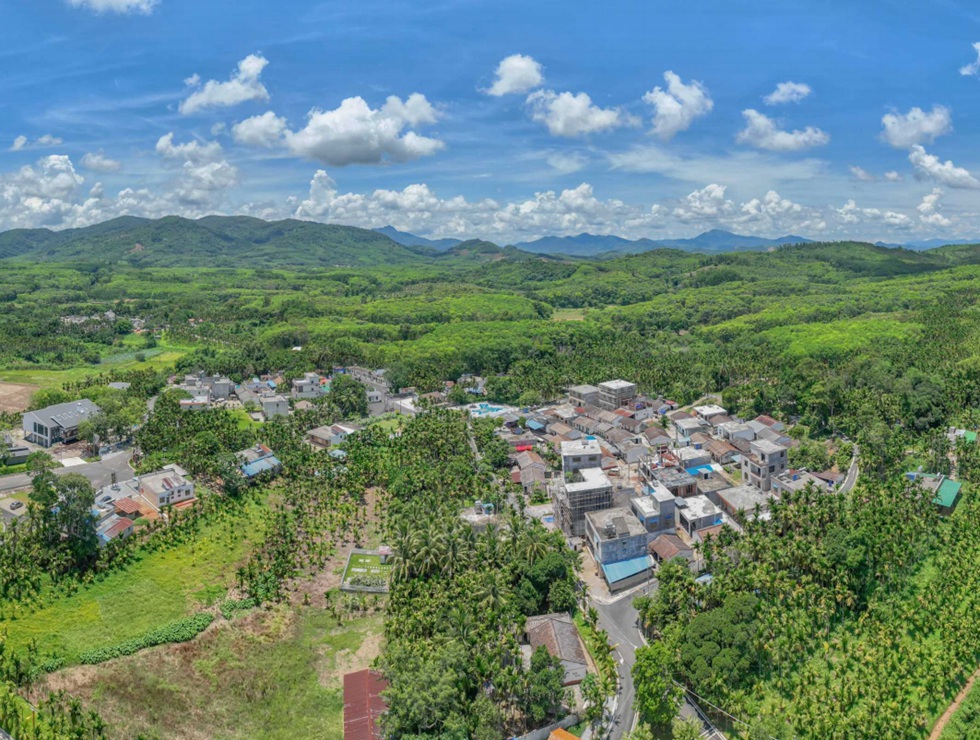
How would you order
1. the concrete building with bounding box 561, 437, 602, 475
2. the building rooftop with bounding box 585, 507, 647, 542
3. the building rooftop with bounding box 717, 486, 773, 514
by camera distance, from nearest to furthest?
1. the building rooftop with bounding box 585, 507, 647, 542
2. the building rooftop with bounding box 717, 486, 773, 514
3. the concrete building with bounding box 561, 437, 602, 475

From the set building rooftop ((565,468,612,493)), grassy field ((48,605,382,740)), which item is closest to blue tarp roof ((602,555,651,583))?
building rooftop ((565,468,612,493))

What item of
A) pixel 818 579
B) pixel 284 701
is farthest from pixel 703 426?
pixel 284 701

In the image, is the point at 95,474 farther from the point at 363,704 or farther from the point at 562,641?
the point at 562,641

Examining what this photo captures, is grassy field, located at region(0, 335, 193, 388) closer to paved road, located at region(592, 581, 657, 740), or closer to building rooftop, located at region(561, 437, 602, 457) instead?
building rooftop, located at region(561, 437, 602, 457)

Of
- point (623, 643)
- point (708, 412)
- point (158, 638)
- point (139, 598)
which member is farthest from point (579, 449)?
point (139, 598)

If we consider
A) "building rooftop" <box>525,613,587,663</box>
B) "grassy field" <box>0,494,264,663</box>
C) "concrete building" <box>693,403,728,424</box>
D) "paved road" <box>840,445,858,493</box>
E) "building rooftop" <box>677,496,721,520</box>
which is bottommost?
"grassy field" <box>0,494,264,663</box>

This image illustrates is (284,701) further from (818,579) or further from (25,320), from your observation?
(25,320)
